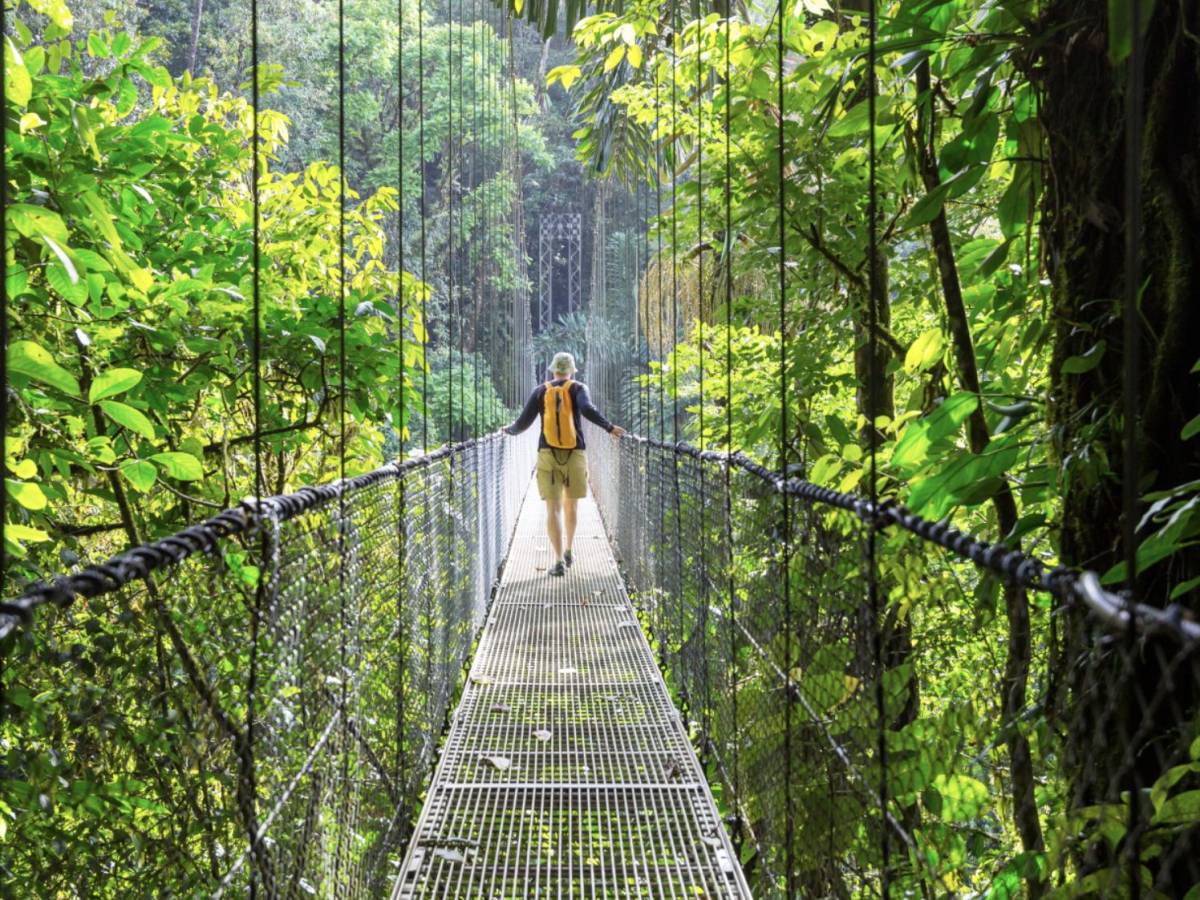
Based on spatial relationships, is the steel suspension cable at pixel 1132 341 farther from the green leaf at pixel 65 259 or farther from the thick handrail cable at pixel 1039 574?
the green leaf at pixel 65 259

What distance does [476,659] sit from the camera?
132 inches

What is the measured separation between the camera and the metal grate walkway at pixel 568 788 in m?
1.83

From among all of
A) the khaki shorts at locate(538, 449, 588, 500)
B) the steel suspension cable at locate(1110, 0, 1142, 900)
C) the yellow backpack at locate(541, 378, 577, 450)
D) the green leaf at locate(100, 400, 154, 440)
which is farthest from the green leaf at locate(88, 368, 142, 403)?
the khaki shorts at locate(538, 449, 588, 500)

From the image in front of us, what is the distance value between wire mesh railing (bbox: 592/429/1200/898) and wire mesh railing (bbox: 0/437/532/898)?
54 cm

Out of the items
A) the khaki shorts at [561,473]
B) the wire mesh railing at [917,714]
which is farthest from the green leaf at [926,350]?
the khaki shorts at [561,473]

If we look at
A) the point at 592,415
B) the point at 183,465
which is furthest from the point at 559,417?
the point at 183,465

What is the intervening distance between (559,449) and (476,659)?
157 cm

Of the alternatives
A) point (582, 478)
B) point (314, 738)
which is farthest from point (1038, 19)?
point (582, 478)

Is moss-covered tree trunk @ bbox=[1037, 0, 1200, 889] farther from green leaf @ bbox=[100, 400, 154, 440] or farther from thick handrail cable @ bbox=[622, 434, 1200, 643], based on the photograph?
green leaf @ bbox=[100, 400, 154, 440]

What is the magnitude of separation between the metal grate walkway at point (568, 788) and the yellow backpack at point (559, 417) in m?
1.24

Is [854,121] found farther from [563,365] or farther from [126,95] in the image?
[563,365]

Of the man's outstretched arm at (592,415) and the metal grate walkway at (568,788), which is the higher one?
the man's outstretched arm at (592,415)

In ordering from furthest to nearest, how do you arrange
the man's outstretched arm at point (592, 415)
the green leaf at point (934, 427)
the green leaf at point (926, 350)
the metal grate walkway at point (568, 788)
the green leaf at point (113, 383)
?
the man's outstretched arm at point (592, 415)
the metal grate walkway at point (568, 788)
the green leaf at point (926, 350)
the green leaf at point (113, 383)
the green leaf at point (934, 427)

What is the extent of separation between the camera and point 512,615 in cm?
401
